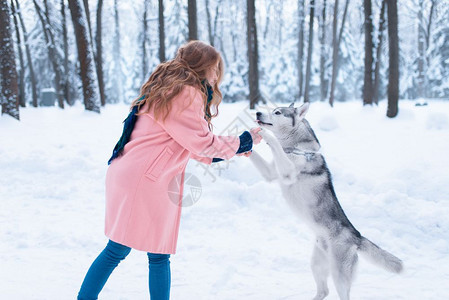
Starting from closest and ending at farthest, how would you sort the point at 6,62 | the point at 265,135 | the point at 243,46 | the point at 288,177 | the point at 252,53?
the point at 265,135 → the point at 288,177 → the point at 6,62 → the point at 252,53 → the point at 243,46

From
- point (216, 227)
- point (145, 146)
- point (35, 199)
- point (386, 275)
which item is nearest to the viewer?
point (145, 146)

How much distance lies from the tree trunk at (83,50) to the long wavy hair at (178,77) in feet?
29.8

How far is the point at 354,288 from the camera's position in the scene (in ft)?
11.5

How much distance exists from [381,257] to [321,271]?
534 millimetres

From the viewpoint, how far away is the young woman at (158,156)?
2.20 meters

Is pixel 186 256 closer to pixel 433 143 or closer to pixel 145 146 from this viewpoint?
pixel 145 146

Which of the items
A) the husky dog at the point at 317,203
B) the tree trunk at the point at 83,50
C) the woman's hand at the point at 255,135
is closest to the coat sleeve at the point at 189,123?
the woman's hand at the point at 255,135

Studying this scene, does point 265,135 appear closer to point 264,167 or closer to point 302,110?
point 264,167

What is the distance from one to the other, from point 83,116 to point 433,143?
950 cm

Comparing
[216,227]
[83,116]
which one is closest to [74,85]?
[83,116]

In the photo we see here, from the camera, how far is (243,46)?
3288cm

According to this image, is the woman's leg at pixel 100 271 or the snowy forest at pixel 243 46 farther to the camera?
the snowy forest at pixel 243 46

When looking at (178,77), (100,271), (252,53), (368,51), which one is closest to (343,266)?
(100,271)

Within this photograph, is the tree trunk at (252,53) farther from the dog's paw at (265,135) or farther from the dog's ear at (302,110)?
the dog's paw at (265,135)
